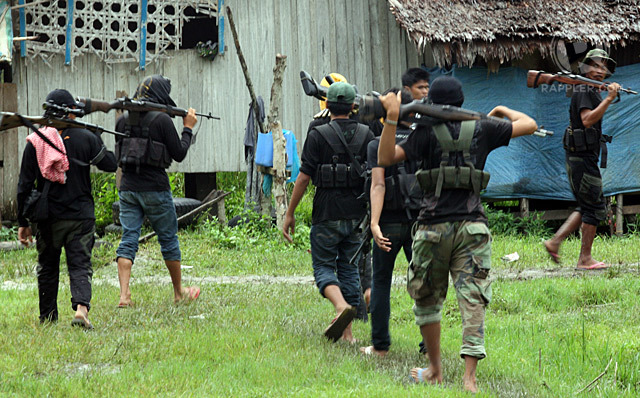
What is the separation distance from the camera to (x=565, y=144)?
8500 mm

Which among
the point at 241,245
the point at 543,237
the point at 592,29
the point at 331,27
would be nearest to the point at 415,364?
the point at 241,245

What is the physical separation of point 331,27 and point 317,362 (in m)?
9.41

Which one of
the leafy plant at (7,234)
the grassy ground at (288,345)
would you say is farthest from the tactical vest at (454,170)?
the leafy plant at (7,234)

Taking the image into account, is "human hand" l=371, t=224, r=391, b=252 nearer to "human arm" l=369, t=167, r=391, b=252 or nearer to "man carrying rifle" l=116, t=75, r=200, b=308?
"human arm" l=369, t=167, r=391, b=252

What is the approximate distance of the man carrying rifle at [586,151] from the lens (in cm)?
830

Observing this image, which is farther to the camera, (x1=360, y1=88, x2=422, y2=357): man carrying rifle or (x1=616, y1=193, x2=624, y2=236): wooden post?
(x1=616, y1=193, x2=624, y2=236): wooden post

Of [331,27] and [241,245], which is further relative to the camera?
[331,27]

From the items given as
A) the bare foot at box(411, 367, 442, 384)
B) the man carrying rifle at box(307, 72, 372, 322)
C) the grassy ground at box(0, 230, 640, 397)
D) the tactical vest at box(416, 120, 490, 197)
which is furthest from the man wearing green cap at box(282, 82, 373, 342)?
the tactical vest at box(416, 120, 490, 197)

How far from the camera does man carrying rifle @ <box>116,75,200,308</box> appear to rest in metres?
7.00

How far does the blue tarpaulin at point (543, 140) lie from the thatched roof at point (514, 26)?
63 centimetres

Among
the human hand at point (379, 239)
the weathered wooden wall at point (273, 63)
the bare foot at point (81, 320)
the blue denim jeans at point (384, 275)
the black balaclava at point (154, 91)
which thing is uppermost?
the weathered wooden wall at point (273, 63)

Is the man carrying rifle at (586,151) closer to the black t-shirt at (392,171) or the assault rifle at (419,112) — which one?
the black t-shirt at (392,171)

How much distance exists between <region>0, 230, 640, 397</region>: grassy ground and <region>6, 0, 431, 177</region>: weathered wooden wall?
17.1 feet

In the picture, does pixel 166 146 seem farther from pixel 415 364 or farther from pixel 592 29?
pixel 592 29
